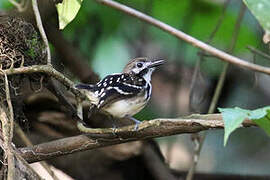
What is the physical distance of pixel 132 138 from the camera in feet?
8.23

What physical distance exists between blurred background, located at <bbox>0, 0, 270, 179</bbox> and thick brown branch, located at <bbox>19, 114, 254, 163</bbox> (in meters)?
0.98

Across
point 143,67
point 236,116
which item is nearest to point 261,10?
point 236,116

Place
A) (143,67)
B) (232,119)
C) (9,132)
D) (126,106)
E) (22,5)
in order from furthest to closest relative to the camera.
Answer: (143,67), (22,5), (126,106), (9,132), (232,119)

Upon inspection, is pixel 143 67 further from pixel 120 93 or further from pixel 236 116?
pixel 236 116

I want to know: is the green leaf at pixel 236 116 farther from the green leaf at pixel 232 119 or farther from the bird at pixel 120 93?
the bird at pixel 120 93

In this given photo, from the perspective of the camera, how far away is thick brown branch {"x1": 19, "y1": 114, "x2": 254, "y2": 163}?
230 cm

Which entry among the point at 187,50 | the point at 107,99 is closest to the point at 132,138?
the point at 107,99

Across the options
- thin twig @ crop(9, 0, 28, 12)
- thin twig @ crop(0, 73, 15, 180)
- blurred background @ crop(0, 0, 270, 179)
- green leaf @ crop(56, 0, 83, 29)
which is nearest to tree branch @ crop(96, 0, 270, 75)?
green leaf @ crop(56, 0, 83, 29)

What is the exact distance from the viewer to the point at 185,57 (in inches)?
174

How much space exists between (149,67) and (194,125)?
0.95 meters

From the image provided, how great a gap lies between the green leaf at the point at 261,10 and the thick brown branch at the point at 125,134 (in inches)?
17.8

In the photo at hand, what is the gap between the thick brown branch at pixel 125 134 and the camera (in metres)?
2.30

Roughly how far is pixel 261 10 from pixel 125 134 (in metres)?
0.83

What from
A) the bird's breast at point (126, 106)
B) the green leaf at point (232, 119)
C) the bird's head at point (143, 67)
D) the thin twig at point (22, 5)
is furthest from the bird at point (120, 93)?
the green leaf at point (232, 119)
